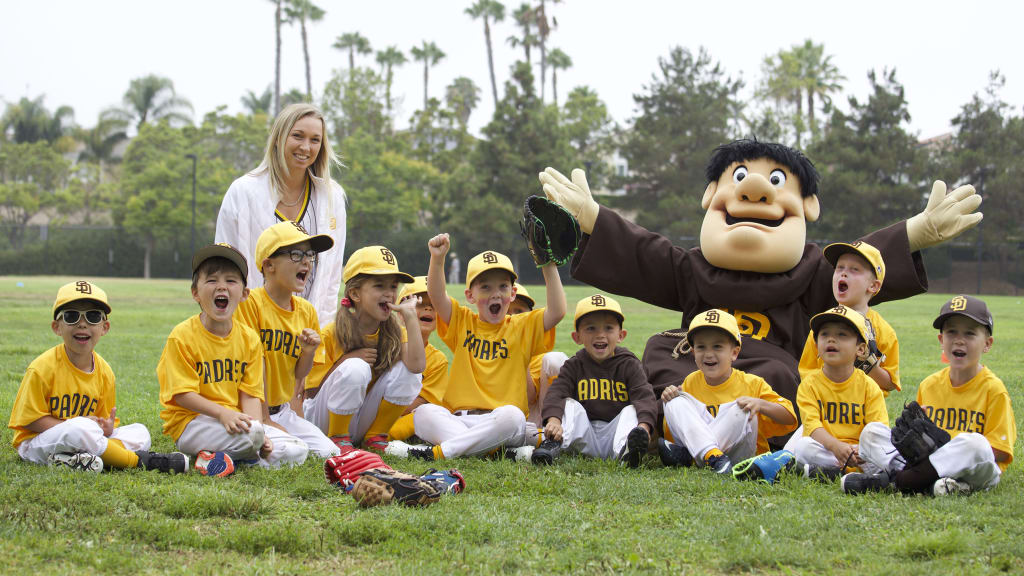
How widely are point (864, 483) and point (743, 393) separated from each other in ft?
3.30

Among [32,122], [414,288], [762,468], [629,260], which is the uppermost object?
[32,122]

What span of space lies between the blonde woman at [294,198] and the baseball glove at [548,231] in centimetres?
131

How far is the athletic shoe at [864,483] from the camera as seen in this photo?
4.36 m

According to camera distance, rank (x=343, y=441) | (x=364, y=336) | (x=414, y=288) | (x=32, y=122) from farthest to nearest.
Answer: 1. (x=32, y=122)
2. (x=414, y=288)
3. (x=364, y=336)
4. (x=343, y=441)

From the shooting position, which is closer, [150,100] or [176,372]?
[176,372]

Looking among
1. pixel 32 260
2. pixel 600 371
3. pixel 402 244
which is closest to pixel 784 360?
pixel 600 371

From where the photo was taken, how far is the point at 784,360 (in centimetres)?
564

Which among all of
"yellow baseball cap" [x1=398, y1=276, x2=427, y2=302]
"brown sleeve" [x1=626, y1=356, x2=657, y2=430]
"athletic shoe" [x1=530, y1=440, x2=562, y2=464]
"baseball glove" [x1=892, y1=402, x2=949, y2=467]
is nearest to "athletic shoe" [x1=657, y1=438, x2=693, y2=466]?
"brown sleeve" [x1=626, y1=356, x2=657, y2=430]

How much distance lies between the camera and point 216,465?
4.62 meters

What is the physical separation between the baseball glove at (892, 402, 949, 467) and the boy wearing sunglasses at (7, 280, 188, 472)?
3.37 metres

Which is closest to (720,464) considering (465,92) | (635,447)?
(635,447)

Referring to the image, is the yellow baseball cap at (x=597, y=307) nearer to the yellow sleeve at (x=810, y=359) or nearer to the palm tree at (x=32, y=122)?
the yellow sleeve at (x=810, y=359)

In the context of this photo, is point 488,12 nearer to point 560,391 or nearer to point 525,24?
point 525,24

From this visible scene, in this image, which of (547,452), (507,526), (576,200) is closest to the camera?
(507,526)
